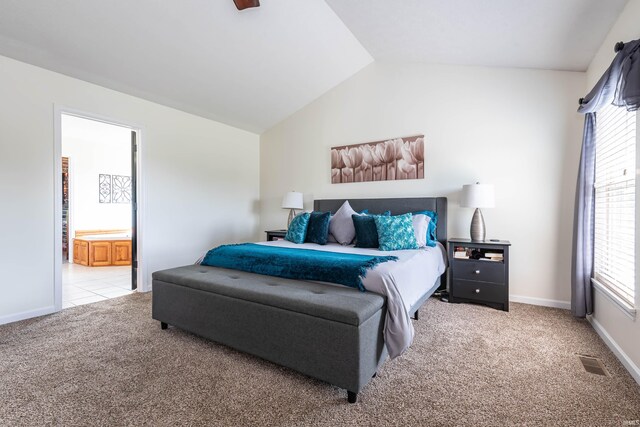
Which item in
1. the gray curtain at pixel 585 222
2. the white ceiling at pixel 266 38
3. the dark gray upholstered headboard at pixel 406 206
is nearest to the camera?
the white ceiling at pixel 266 38

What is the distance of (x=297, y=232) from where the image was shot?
3762mm

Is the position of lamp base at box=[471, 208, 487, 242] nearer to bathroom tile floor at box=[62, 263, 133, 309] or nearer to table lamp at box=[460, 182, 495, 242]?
table lamp at box=[460, 182, 495, 242]

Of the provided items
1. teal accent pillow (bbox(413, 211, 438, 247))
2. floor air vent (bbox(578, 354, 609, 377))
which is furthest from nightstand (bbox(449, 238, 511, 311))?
floor air vent (bbox(578, 354, 609, 377))

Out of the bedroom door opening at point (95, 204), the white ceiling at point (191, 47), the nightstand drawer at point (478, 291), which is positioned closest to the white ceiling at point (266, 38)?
the white ceiling at point (191, 47)

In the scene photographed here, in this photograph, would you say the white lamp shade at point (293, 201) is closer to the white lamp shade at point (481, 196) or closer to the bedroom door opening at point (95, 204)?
the white lamp shade at point (481, 196)

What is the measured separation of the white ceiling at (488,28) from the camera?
2.38 metres

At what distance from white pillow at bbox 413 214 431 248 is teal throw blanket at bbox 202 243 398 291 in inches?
36.4

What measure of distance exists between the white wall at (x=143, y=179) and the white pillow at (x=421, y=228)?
3014mm

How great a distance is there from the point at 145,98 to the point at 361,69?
289 centimetres

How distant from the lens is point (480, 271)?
10.8ft

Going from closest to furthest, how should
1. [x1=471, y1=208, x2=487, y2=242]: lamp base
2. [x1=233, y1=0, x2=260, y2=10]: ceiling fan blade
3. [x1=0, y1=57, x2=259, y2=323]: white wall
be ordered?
[x1=233, y1=0, x2=260, y2=10]: ceiling fan blade < [x1=0, y1=57, x2=259, y2=323]: white wall < [x1=471, y1=208, x2=487, y2=242]: lamp base

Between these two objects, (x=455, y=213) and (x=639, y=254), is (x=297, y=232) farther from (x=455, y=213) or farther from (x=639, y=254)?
(x=639, y=254)

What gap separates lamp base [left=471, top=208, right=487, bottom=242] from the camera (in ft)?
11.1

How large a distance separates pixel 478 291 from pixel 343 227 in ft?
5.32
